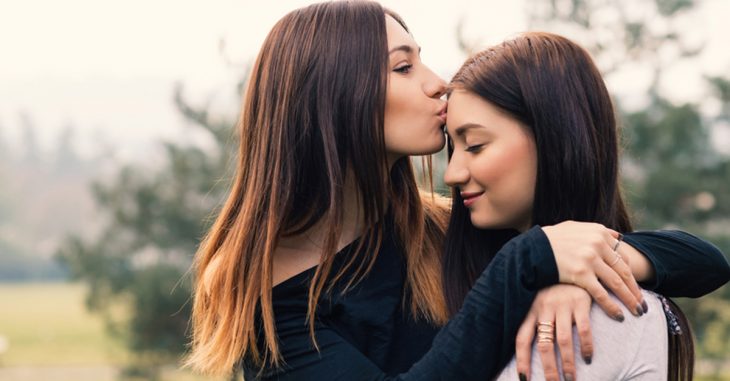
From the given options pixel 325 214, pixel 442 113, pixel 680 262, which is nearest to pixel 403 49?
pixel 442 113

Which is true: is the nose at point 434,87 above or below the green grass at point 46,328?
above

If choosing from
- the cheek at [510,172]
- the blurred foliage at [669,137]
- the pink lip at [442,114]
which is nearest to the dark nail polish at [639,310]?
the cheek at [510,172]

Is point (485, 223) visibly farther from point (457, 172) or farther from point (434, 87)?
point (434, 87)

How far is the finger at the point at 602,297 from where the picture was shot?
6.25ft

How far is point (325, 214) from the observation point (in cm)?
247

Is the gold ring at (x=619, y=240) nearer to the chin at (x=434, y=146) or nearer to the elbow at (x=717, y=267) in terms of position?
the elbow at (x=717, y=267)

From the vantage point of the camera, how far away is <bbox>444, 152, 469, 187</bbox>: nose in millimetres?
2205

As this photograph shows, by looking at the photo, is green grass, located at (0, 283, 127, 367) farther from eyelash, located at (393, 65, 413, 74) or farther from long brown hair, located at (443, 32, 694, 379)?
long brown hair, located at (443, 32, 694, 379)

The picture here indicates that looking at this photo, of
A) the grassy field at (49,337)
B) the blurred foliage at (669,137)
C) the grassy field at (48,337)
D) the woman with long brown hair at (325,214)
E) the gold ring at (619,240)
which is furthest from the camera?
the grassy field at (48,337)

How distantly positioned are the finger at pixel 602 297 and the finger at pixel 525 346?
0.40 ft

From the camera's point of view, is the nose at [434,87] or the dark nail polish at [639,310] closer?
the dark nail polish at [639,310]

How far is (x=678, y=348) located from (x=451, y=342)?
49 cm

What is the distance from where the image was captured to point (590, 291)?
1.91 meters

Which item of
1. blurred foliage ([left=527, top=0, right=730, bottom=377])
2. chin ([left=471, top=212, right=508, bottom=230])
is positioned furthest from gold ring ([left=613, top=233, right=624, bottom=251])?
blurred foliage ([left=527, top=0, right=730, bottom=377])
